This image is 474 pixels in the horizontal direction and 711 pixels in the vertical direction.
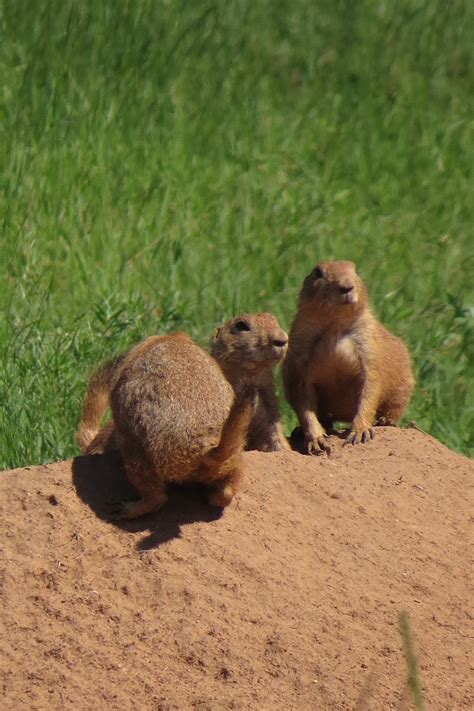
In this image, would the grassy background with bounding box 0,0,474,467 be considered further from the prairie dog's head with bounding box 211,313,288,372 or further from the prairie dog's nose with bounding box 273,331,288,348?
the prairie dog's nose with bounding box 273,331,288,348

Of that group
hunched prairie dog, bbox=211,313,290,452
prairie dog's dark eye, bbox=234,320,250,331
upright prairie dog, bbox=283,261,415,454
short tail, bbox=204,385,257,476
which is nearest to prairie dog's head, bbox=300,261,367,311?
A: upright prairie dog, bbox=283,261,415,454

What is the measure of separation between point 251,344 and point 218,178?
12.8 ft

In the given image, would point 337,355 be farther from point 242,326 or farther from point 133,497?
point 133,497

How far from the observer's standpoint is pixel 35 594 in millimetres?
4320

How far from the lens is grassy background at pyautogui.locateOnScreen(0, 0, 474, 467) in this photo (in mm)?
7270

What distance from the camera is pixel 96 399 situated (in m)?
5.23

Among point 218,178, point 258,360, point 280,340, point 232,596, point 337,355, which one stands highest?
point 280,340

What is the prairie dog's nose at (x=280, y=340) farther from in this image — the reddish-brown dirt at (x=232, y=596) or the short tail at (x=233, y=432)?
the short tail at (x=233, y=432)

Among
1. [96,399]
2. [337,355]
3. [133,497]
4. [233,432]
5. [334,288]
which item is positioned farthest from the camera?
[337,355]

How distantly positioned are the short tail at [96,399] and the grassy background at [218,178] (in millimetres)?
621

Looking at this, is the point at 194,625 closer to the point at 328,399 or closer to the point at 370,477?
the point at 370,477

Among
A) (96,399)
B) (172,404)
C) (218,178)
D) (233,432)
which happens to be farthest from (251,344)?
(218,178)

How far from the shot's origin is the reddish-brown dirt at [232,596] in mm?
4125

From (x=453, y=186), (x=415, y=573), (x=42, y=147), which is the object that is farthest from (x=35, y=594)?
(x=453, y=186)
